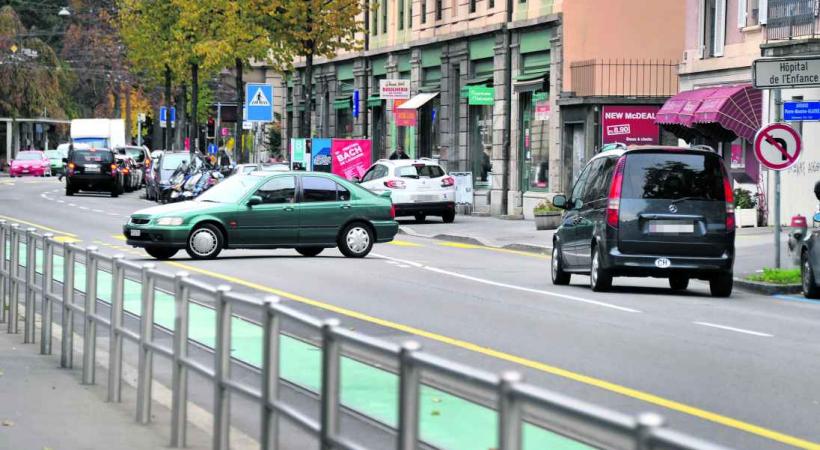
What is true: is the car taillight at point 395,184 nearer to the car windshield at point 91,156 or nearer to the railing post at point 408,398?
→ the car windshield at point 91,156

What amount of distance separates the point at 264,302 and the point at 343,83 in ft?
197

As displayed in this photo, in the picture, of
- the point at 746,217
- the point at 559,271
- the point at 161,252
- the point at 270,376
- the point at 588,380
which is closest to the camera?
the point at 270,376

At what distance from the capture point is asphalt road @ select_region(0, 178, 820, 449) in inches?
430

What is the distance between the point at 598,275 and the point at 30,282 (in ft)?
27.0

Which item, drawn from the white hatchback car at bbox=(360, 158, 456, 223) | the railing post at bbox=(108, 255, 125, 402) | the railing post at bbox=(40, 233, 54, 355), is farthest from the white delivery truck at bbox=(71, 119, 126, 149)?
the railing post at bbox=(108, 255, 125, 402)

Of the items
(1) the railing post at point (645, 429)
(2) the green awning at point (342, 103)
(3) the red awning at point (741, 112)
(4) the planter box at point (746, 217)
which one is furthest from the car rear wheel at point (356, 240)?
(2) the green awning at point (342, 103)

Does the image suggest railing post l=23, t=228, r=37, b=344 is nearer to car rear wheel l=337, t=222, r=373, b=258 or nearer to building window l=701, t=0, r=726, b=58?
car rear wheel l=337, t=222, r=373, b=258

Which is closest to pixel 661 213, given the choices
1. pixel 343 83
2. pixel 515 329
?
pixel 515 329

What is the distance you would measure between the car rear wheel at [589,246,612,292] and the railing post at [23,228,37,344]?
804cm

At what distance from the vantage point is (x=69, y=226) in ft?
123

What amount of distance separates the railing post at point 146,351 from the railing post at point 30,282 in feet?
14.4

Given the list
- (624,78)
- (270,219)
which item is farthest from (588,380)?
(624,78)

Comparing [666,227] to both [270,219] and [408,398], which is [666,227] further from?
[408,398]

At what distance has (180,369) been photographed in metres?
9.20
